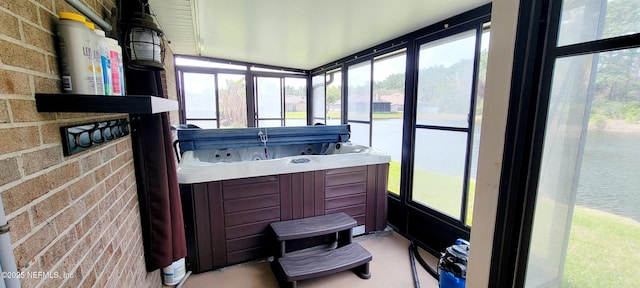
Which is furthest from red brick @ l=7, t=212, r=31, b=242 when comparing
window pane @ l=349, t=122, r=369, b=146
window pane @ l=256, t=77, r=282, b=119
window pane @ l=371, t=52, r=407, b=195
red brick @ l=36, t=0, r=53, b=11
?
window pane @ l=256, t=77, r=282, b=119

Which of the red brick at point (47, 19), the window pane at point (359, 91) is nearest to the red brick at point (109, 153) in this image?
the red brick at point (47, 19)

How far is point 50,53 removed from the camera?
0.70m

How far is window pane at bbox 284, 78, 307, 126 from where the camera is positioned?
5.65 meters

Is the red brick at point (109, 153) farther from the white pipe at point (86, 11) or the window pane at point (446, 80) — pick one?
the window pane at point (446, 80)

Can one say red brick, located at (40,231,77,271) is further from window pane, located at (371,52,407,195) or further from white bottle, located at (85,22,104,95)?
window pane, located at (371,52,407,195)

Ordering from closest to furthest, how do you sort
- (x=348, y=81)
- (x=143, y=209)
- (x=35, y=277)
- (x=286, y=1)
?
(x=35, y=277) → (x=143, y=209) → (x=286, y=1) → (x=348, y=81)

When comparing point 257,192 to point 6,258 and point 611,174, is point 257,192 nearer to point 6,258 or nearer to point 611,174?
point 6,258

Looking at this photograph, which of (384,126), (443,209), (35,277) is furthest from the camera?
(384,126)

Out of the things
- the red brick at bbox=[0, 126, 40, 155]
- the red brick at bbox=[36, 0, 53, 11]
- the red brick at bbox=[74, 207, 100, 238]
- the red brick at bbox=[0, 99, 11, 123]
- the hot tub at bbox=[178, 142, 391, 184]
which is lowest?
the hot tub at bbox=[178, 142, 391, 184]

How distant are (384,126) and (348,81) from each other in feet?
3.82

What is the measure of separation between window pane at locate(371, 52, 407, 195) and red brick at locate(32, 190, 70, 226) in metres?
2.78

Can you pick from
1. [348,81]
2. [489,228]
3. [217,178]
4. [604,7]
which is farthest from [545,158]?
[348,81]

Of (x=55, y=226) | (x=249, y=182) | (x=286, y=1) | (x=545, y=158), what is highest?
(x=286, y=1)

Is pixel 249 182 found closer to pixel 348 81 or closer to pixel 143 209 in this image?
pixel 143 209
